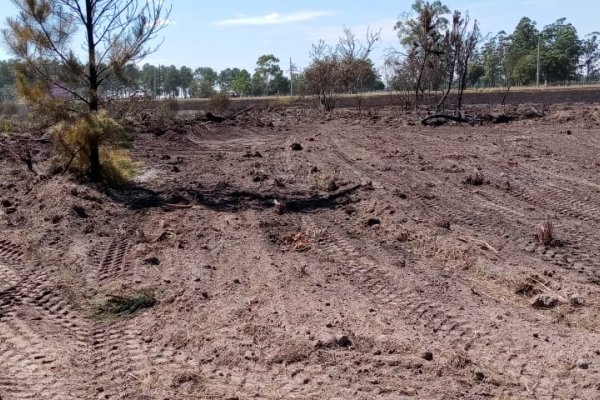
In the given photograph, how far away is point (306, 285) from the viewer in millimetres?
6277

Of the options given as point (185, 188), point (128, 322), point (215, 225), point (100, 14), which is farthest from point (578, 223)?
point (100, 14)

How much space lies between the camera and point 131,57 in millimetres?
11641

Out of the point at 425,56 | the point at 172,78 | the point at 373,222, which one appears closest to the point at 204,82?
the point at 425,56

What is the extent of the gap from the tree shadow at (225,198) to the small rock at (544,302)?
14.8 ft

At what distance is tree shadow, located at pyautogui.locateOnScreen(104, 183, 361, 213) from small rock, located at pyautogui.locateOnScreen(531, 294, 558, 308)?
4518 millimetres

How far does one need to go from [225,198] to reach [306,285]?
4.67m

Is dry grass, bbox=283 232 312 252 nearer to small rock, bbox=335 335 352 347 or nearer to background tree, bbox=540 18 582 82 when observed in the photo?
small rock, bbox=335 335 352 347

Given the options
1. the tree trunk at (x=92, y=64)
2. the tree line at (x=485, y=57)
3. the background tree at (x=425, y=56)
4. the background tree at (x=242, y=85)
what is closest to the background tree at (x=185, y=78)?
the background tree at (x=242, y=85)

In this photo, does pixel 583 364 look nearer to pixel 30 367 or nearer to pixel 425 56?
pixel 30 367

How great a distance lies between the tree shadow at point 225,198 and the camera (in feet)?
32.9

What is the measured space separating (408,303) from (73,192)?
266 inches

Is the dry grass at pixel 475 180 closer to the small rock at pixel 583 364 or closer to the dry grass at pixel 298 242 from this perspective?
the dry grass at pixel 298 242

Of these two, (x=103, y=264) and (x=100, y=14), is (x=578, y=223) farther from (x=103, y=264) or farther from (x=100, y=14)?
(x=100, y=14)

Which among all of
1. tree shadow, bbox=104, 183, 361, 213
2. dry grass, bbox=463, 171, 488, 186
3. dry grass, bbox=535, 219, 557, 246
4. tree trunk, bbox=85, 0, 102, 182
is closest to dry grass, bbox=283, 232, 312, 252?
tree shadow, bbox=104, 183, 361, 213
